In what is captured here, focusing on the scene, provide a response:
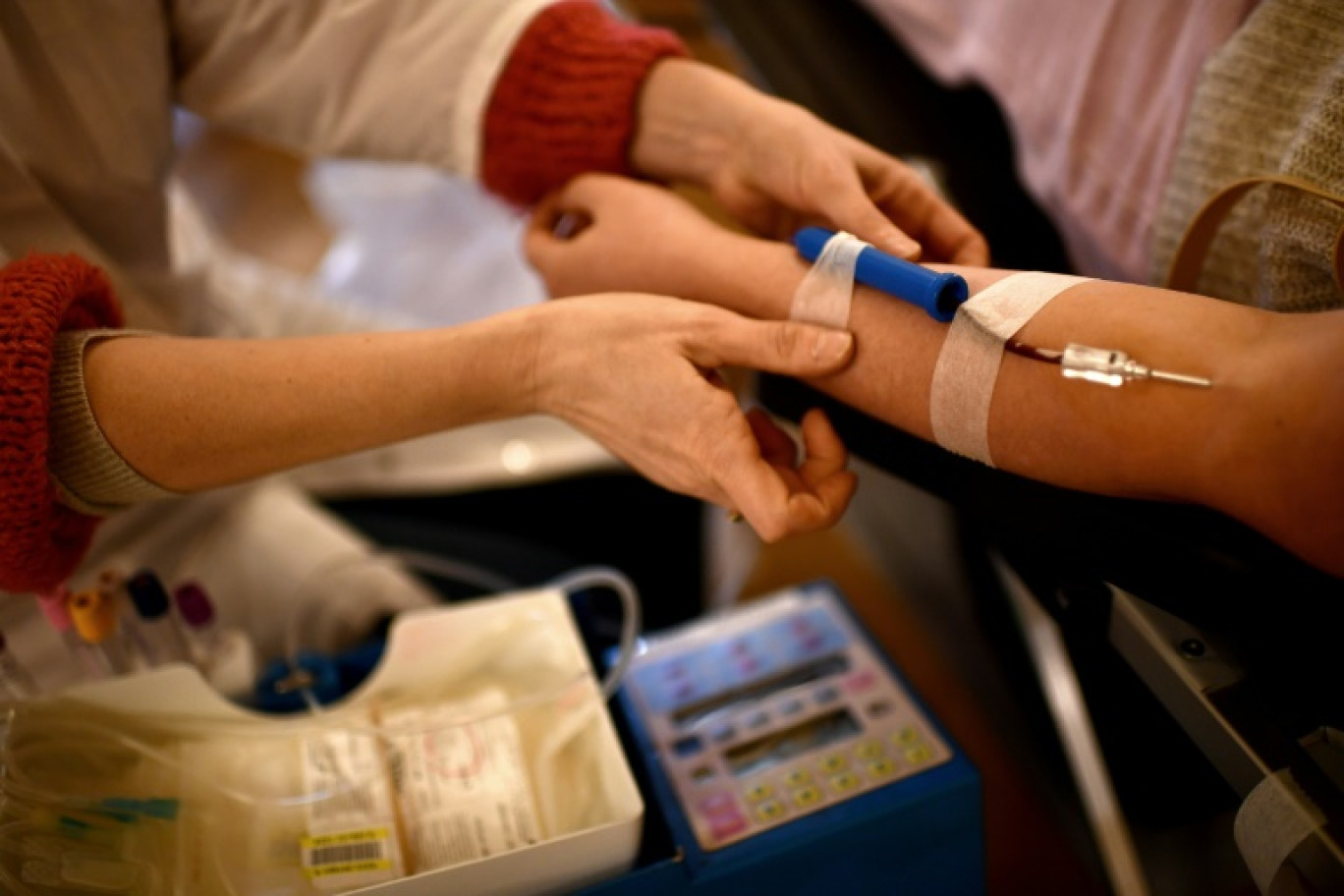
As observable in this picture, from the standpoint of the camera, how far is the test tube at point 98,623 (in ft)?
2.42

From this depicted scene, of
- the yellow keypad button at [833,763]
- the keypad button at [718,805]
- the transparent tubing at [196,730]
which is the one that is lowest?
the transparent tubing at [196,730]

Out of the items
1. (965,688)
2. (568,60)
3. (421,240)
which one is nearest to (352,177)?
(421,240)

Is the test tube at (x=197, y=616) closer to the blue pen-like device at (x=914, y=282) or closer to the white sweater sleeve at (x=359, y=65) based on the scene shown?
the white sweater sleeve at (x=359, y=65)

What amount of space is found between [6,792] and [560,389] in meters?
0.42

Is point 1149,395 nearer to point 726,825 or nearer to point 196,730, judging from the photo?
point 726,825

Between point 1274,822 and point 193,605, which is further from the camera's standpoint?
point 193,605

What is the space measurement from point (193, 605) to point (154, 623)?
0.03 m

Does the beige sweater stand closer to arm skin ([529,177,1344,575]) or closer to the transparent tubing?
arm skin ([529,177,1344,575])

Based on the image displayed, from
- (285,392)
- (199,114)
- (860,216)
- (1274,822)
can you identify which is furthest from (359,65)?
(1274,822)

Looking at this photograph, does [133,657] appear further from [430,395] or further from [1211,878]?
[1211,878]

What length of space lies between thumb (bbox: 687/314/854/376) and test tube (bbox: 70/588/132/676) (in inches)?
18.7

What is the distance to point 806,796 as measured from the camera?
0.70 metres

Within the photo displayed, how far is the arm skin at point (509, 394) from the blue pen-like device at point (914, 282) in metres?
0.04

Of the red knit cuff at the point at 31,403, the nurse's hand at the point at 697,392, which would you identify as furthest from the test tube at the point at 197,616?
the nurse's hand at the point at 697,392
